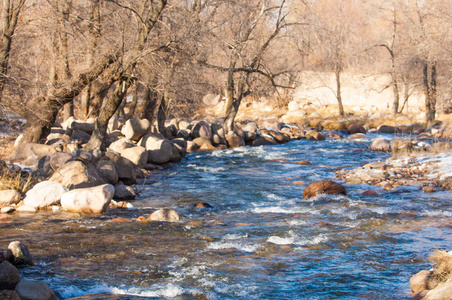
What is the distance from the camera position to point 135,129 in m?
15.7

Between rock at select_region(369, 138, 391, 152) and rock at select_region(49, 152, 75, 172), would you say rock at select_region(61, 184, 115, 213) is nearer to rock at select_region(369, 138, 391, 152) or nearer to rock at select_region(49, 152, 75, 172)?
rock at select_region(49, 152, 75, 172)

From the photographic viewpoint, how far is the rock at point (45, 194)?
27.2ft

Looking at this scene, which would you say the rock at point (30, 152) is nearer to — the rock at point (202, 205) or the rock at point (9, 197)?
the rock at point (9, 197)

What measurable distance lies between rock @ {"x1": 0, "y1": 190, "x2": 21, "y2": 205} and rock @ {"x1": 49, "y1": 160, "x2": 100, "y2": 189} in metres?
0.93

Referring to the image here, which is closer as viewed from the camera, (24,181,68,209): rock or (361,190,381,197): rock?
(24,181,68,209): rock

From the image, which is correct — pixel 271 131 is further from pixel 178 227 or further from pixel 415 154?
pixel 178 227

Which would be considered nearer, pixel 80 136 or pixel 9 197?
pixel 9 197

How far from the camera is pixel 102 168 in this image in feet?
34.2

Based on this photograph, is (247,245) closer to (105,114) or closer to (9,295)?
(9,295)

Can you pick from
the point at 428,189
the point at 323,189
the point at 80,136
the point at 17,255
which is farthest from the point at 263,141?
the point at 17,255

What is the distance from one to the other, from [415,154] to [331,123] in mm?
14114

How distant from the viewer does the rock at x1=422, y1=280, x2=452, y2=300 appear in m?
3.96

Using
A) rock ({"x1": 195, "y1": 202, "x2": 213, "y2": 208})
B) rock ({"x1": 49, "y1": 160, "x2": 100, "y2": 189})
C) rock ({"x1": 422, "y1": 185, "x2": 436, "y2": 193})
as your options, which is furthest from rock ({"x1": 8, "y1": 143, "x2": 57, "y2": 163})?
rock ({"x1": 422, "y1": 185, "x2": 436, "y2": 193})

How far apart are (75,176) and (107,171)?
4.11 ft
